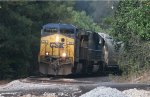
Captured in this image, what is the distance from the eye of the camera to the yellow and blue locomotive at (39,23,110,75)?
29438mm

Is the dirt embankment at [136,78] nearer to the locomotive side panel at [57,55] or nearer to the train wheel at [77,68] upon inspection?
the locomotive side panel at [57,55]

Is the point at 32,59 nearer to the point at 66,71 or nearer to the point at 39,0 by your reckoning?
the point at 39,0

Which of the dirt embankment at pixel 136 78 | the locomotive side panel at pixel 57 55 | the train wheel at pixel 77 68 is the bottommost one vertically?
the dirt embankment at pixel 136 78

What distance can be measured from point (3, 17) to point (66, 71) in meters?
10.6

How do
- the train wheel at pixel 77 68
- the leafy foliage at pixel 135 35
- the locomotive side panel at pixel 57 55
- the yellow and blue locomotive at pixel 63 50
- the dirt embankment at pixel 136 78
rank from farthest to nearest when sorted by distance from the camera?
the train wheel at pixel 77 68, the yellow and blue locomotive at pixel 63 50, the locomotive side panel at pixel 57 55, the leafy foliage at pixel 135 35, the dirt embankment at pixel 136 78

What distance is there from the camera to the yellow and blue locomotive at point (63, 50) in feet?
96.6

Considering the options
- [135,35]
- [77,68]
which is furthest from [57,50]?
[135,35]

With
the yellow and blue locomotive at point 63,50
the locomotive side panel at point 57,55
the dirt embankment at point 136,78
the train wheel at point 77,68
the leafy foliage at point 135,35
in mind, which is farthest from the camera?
the train wheel at point 77,68

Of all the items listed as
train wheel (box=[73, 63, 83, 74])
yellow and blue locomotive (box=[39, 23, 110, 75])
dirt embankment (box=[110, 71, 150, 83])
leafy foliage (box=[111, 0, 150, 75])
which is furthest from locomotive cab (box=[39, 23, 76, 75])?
dirt embankment (box=[110, 71, 150, 83])

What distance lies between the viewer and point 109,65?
35.9m

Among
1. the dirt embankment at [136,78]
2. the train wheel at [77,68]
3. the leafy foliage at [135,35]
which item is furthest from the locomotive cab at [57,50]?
the dirt embankment at [136,78]

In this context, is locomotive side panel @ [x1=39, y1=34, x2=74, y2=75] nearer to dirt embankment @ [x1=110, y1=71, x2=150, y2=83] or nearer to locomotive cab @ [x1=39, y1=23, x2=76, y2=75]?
locomotive cab @ [x1=39, y1=23, x2=76, y2=75]

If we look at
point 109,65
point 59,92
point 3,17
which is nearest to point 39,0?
point 3,17

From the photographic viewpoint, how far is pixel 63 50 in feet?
98.5
